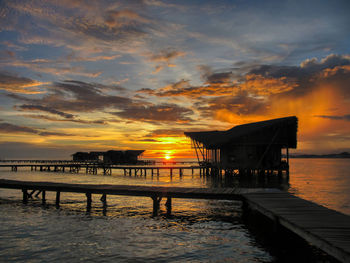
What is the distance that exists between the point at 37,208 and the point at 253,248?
14.7 meters

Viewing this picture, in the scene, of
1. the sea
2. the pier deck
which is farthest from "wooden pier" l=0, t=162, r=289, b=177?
the pier deck

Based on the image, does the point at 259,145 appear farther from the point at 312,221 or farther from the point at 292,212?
the point at 312,221

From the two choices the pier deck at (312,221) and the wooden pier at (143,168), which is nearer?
the pier deck at (312,221)

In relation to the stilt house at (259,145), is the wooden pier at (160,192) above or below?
below

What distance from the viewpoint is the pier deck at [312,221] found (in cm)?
673

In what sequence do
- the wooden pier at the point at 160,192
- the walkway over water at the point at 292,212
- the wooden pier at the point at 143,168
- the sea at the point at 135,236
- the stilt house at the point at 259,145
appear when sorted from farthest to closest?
the wooden pier at the point at 143,168, the stilt house at the point at 259,145, the wooden pier at the point at 160,192, the sea at the point at 135,236, the walkway over water at the point at 292,212

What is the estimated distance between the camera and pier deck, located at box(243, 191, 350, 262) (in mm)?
6727

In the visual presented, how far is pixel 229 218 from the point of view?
1570 centimetres

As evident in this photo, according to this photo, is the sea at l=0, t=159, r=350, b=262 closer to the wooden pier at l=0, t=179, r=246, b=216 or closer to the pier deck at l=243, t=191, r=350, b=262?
the wooden pier at l=0, t=179, r=246, b=216

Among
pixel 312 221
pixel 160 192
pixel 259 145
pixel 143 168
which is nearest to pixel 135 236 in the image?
pixel 160 192

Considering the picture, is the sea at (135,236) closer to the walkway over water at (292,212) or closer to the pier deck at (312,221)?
the walkway over water at (292,212)

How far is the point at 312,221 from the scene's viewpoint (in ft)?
29.3

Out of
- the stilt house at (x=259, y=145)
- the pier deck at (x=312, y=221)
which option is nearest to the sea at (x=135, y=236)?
the pier deck at (x=312, y=221)

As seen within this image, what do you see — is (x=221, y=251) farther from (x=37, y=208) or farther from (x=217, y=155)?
(x=217, y=155)
